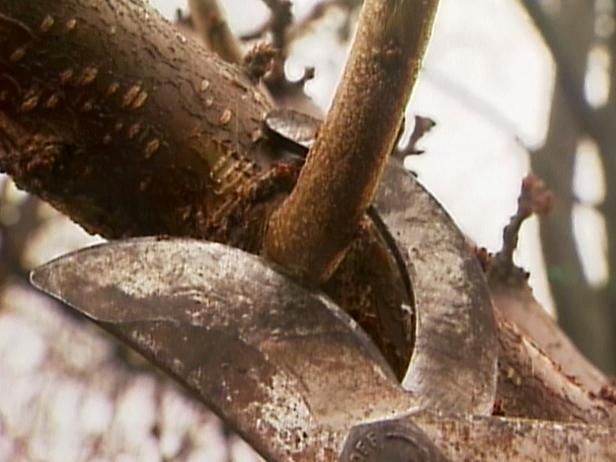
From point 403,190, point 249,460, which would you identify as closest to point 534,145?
point 249,460

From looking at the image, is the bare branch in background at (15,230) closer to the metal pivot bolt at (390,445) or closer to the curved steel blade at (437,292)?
the curved steel blade at (437,292)

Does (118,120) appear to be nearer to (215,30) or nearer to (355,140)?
(355,140)

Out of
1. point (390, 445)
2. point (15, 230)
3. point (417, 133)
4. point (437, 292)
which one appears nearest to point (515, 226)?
point (417, 133)

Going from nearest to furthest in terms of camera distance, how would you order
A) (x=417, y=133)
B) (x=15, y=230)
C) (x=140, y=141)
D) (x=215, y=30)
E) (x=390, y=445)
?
(x=390, y=445)
(x=140, y=141)
(x=417, y=133)
(x=215, y=30)
(x=15, y=230)

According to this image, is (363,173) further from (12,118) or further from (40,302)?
(40,302)

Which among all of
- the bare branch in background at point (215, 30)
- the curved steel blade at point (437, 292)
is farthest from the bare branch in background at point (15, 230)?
the curved steel blade at point (437, 292)

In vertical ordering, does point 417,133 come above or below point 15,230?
above


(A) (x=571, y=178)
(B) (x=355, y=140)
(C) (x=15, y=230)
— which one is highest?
(B) (x=355, y=140)
